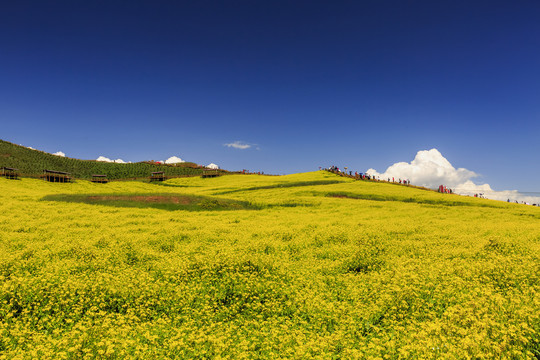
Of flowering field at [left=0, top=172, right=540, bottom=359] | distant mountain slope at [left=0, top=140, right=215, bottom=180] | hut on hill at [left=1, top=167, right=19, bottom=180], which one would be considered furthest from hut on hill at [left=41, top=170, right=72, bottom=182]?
flowering field at [left=0, top=172, right=540, bottom=359]

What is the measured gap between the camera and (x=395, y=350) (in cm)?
755

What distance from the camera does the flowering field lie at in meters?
7.70

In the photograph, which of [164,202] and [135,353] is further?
[164,202]

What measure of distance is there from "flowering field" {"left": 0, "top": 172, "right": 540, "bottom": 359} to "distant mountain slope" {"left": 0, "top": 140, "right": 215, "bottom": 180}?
70.7m

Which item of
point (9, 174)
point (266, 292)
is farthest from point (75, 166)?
point (266, 292)

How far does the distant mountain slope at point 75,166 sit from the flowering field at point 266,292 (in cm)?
7065

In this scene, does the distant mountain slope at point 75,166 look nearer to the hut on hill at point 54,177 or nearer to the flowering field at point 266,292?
the hut on hill at point 54,177

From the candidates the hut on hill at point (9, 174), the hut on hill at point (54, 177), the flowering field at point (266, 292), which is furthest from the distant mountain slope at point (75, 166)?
the flowering field at point (266, 292)

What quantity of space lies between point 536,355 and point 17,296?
16.8 meters

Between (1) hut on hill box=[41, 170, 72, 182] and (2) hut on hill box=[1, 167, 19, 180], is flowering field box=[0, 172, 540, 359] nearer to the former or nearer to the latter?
(2) hut on hill box=[1, 167, 19, 180]

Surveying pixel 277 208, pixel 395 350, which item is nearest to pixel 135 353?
pixel 395 350

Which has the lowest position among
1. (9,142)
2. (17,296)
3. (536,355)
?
(17,296)

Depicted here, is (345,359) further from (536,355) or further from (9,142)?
(9,142)

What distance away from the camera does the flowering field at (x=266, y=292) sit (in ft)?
25.2
